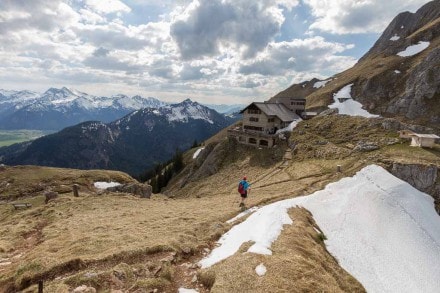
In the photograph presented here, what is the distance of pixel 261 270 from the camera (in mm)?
19234

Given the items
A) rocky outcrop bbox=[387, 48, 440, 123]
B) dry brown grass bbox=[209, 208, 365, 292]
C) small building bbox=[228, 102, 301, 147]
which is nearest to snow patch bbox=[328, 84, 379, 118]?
rocky outcrop bbox=[387, 48, 440, 123]

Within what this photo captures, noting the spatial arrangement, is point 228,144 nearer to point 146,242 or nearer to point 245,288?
point 146,242

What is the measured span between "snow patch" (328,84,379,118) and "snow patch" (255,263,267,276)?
11178 cm

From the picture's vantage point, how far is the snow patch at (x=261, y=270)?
18922mm

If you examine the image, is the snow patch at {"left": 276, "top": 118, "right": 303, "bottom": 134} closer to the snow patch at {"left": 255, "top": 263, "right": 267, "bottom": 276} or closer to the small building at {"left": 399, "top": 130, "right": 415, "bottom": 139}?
the small building at {"left": 399, "top": 130, "right": 415, "bottom": 139}

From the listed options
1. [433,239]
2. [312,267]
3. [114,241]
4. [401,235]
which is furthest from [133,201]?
[433,239]

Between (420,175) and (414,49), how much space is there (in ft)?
426

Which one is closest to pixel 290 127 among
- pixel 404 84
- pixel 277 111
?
pixel 277 111

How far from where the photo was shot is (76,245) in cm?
2469

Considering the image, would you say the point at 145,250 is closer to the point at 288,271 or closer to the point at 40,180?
the point at 288,271

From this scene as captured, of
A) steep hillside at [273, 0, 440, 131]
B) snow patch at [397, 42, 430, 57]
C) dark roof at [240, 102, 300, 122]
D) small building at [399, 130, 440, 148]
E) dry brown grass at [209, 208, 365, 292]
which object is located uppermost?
snow patch at [397, 42, 430, 57]

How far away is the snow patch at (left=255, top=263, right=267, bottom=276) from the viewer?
62.1ft

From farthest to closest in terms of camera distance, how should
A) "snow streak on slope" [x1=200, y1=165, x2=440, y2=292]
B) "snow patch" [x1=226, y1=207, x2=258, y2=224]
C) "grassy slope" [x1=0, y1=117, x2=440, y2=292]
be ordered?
"snow patch" [x1=226, y1=207, x2=258, y2=224] < "snow streak on slope" [x1=200, y1=165, x2=440, y2=292] < "grassy slope" [x1=0, y1=117, x2=440, y2=292]

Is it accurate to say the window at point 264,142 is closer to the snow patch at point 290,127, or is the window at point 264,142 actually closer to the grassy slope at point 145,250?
the snow patch at point 290,127
